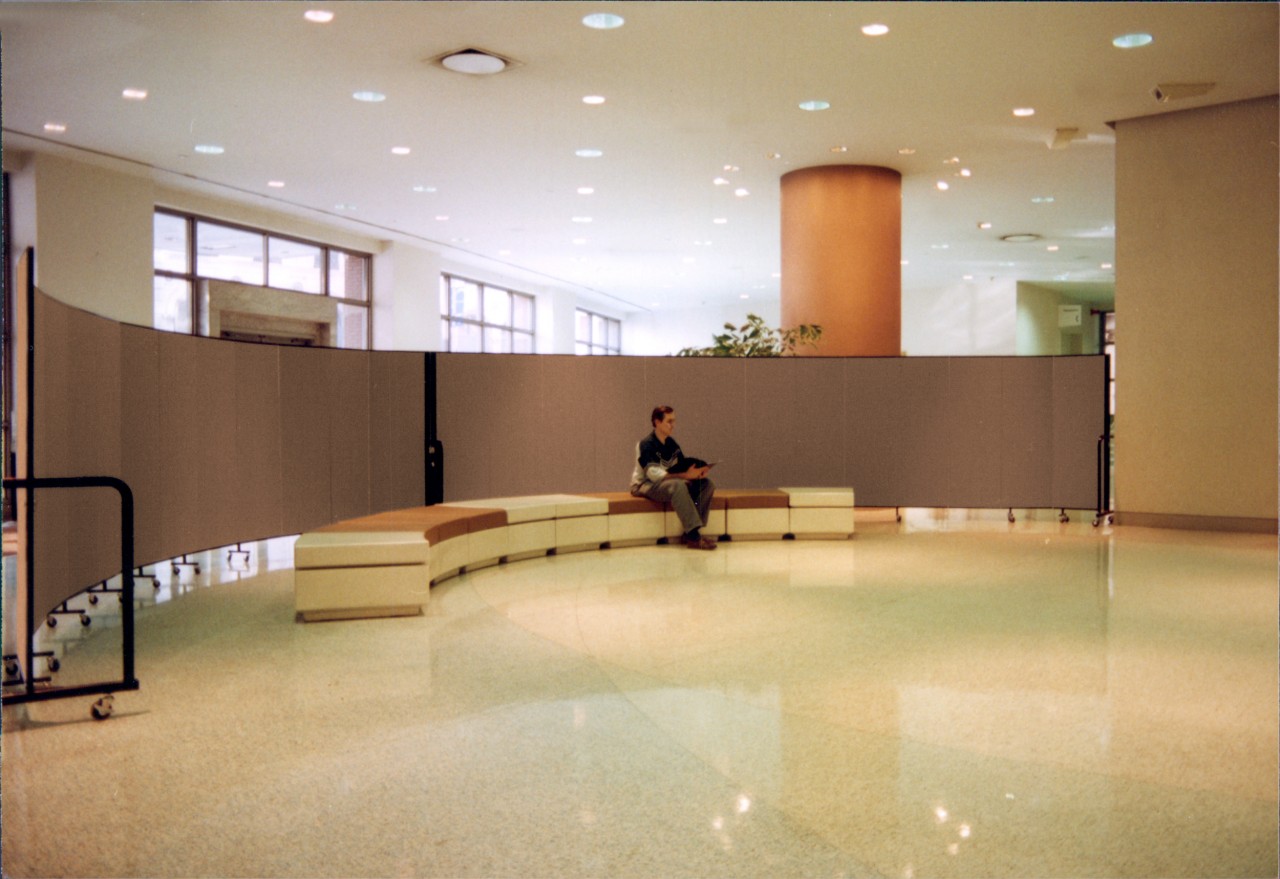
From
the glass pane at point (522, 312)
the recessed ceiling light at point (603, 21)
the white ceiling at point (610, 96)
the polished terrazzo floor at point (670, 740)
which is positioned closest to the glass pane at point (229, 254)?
the white ceiling at point (610, 96)

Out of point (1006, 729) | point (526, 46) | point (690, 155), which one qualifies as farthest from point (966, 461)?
point (1006, 729)

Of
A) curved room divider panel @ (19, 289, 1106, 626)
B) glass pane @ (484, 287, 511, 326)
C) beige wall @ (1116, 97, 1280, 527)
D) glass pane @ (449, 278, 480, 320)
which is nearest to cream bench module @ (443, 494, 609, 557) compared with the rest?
curved room divider panel @ (19, 289, 1106, 626)

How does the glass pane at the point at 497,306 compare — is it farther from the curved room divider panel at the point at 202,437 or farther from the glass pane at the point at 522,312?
the curved room divider panel at the point at 202,437

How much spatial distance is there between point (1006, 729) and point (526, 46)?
764 cm

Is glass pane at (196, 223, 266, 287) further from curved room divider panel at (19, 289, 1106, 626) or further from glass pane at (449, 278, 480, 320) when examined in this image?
curved room divider panel at (19, 289, 1106, 626)

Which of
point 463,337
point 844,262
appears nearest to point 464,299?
point 463,337

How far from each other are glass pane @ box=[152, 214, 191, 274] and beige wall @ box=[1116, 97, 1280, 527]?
1360cm

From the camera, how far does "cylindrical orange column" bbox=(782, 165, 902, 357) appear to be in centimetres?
1473

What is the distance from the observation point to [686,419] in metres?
12.9

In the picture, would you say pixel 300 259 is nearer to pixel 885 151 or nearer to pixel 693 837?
pixel 885 151

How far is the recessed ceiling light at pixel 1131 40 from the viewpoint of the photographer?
9523 millimetres

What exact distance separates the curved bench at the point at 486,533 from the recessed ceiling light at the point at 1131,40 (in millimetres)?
5081

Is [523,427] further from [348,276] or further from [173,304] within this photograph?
[348,276]

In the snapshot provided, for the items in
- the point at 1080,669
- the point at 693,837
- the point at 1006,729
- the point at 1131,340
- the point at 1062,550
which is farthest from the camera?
the point at 1131,340
